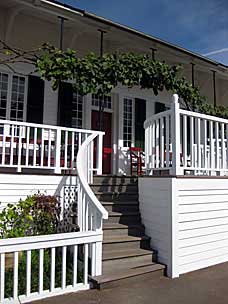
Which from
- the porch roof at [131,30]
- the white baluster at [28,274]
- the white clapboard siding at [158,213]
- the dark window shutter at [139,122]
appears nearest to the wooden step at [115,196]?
the white clapboard siding at [158,213]

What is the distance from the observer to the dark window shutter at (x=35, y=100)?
7.56 metres

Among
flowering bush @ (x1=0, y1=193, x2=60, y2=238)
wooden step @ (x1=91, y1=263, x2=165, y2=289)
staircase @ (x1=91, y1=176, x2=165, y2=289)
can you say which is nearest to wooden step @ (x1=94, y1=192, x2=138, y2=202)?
staircase @ (x1=91, y1=176, x2=165, y2=289)

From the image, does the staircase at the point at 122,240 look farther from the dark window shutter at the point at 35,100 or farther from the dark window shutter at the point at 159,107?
the dark window shutter at the point at 159,107

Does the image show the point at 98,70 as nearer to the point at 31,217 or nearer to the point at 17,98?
the point at 17,98

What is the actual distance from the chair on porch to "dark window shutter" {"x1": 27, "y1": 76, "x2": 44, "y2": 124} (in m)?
2.90

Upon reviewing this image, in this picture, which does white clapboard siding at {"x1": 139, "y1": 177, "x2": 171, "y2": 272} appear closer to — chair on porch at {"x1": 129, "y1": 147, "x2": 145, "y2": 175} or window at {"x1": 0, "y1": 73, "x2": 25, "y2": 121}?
chair on porch at {"x1": 129, "y1": 147, "x2": 145, "y2": 175}

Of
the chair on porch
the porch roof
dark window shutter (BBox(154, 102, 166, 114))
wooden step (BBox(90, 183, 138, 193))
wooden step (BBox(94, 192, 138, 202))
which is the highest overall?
the porch roof

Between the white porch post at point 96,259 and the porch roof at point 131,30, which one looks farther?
the porch roof at point 131,30

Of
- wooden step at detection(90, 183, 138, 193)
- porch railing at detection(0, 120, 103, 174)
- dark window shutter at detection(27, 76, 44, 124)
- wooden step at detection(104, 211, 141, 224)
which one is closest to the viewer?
wooden step at detection(104, 211, 141, 224)

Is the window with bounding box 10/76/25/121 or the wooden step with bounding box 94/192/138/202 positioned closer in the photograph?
the wooden step with bounding box 94/192/138/202

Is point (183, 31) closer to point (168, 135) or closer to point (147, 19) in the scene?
point (147, 19)

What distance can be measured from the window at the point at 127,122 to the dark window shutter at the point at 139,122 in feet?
0.65

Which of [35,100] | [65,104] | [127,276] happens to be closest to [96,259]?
[127,276]

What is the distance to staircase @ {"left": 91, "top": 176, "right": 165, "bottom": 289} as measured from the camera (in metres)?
4.11
